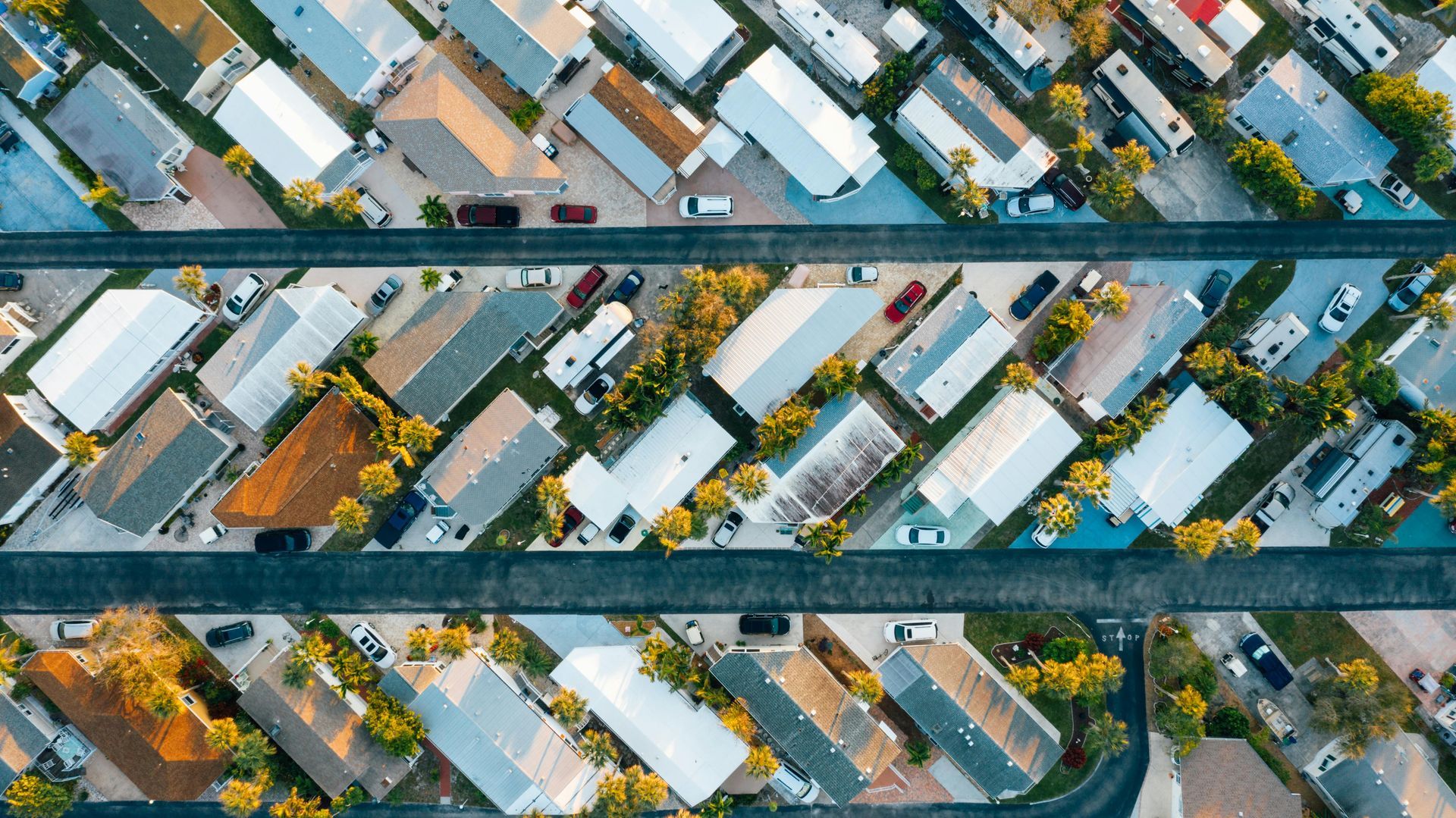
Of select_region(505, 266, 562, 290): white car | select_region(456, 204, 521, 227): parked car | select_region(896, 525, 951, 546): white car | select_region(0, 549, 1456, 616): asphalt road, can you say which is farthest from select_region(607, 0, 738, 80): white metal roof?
select_region(896, 525, 951, 546): white car

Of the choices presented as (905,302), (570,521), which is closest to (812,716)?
(570,521)

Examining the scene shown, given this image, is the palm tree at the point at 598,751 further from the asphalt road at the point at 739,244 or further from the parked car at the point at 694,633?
the asphalt road at the point at 739,244

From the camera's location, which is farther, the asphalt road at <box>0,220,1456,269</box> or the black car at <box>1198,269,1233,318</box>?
the asphalt road at <box>0,220,1456,269</box>

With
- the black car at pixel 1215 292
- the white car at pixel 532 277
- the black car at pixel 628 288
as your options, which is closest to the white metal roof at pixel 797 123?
the black car at pixel 628 288

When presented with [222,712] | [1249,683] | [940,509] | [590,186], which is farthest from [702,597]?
[1249,683]

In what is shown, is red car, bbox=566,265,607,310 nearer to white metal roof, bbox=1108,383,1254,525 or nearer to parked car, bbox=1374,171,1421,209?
white metal roof, bbox=1108,383,1254,525

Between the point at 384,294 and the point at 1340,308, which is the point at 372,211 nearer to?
the point at 384,294

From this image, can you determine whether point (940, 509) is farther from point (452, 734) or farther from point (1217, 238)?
point (452, 734)
